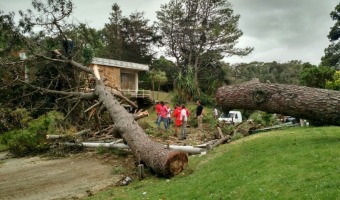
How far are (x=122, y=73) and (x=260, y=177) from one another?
2472cm

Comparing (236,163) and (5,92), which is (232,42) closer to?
(5,92)

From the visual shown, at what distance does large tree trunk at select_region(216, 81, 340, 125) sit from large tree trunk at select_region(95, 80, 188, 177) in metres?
1.69

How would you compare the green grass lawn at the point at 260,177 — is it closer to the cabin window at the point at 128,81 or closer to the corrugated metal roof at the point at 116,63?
the corrugated metal roof at the point at 116,63

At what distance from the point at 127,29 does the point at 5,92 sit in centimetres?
2512

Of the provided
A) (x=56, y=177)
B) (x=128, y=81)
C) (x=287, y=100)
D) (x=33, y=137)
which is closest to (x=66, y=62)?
(x=33, y=137)

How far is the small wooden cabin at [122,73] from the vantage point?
1037 inches

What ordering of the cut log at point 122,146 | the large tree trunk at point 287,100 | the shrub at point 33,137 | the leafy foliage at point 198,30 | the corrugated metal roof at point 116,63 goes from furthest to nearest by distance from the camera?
the leafy foliage at point 198,30, the corrugated metal roof at point 116,63, the shrub at point 33,137, the cut log at point 122,146, the large tree trunk at point 287,100

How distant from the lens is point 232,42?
117 ft

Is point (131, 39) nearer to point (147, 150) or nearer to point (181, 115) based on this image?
point (181, 115)

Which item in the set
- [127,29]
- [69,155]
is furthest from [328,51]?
[69,155]

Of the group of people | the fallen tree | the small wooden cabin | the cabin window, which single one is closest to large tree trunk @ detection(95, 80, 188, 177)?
the fallen tree

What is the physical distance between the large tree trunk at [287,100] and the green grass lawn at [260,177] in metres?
0.65

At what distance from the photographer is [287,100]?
22.7 feet

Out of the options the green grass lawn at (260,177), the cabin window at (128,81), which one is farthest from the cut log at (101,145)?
the cabin window at (128,81)
